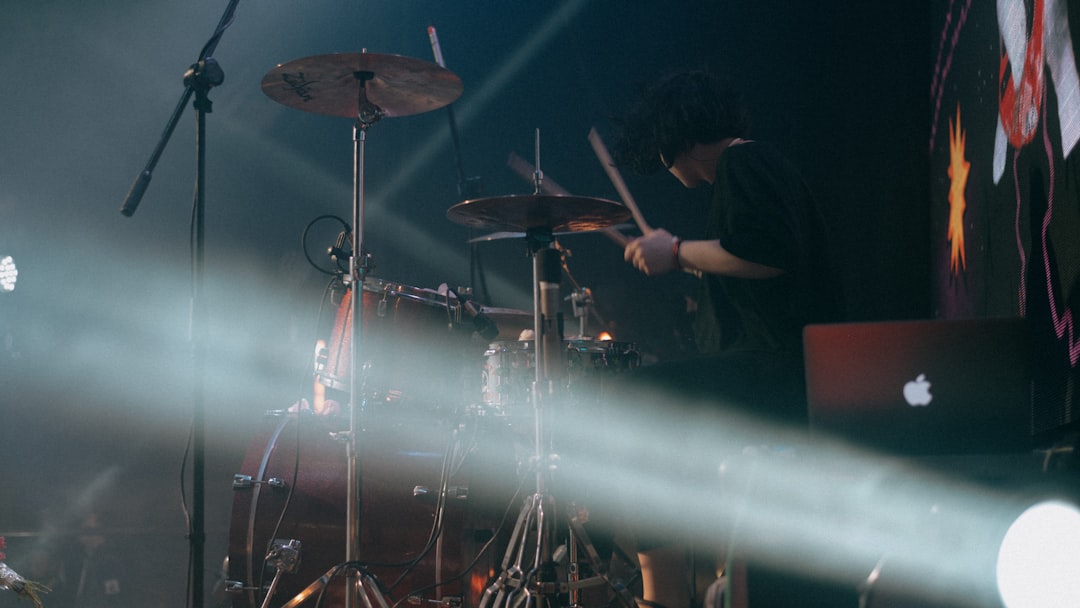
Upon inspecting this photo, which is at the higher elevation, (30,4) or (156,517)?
(30,4)

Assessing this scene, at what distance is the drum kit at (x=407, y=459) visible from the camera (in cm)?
253

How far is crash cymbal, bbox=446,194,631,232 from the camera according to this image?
2.63m

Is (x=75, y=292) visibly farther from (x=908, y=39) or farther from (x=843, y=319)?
(x=908, y=39)

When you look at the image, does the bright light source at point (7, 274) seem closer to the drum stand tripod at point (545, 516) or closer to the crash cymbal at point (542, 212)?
the crash cymbal at point (542, 212)

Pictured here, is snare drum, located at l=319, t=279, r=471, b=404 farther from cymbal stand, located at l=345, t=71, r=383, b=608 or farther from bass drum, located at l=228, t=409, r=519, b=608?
cymbal stand, located at l=345, t=71, r=383, b=608

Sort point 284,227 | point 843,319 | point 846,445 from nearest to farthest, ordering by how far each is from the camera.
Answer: point 846,445 → point 843,319 → point 284,227

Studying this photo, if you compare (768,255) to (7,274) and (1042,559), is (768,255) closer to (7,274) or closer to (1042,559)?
(1042,559)

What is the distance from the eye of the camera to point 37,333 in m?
4.33

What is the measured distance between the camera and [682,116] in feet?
7.32

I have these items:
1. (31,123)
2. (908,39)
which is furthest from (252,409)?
(908,39)

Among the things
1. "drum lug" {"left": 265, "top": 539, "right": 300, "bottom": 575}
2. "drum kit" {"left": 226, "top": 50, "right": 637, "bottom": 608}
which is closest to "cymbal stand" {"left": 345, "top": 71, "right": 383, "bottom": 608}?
"drum kit" {"left": 226, "top": 50, "right": 637, "bottom": 608}

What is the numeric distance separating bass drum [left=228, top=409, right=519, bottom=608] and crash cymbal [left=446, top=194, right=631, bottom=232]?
2.29ft

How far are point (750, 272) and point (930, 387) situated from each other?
690 mm

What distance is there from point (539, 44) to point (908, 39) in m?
2.00
